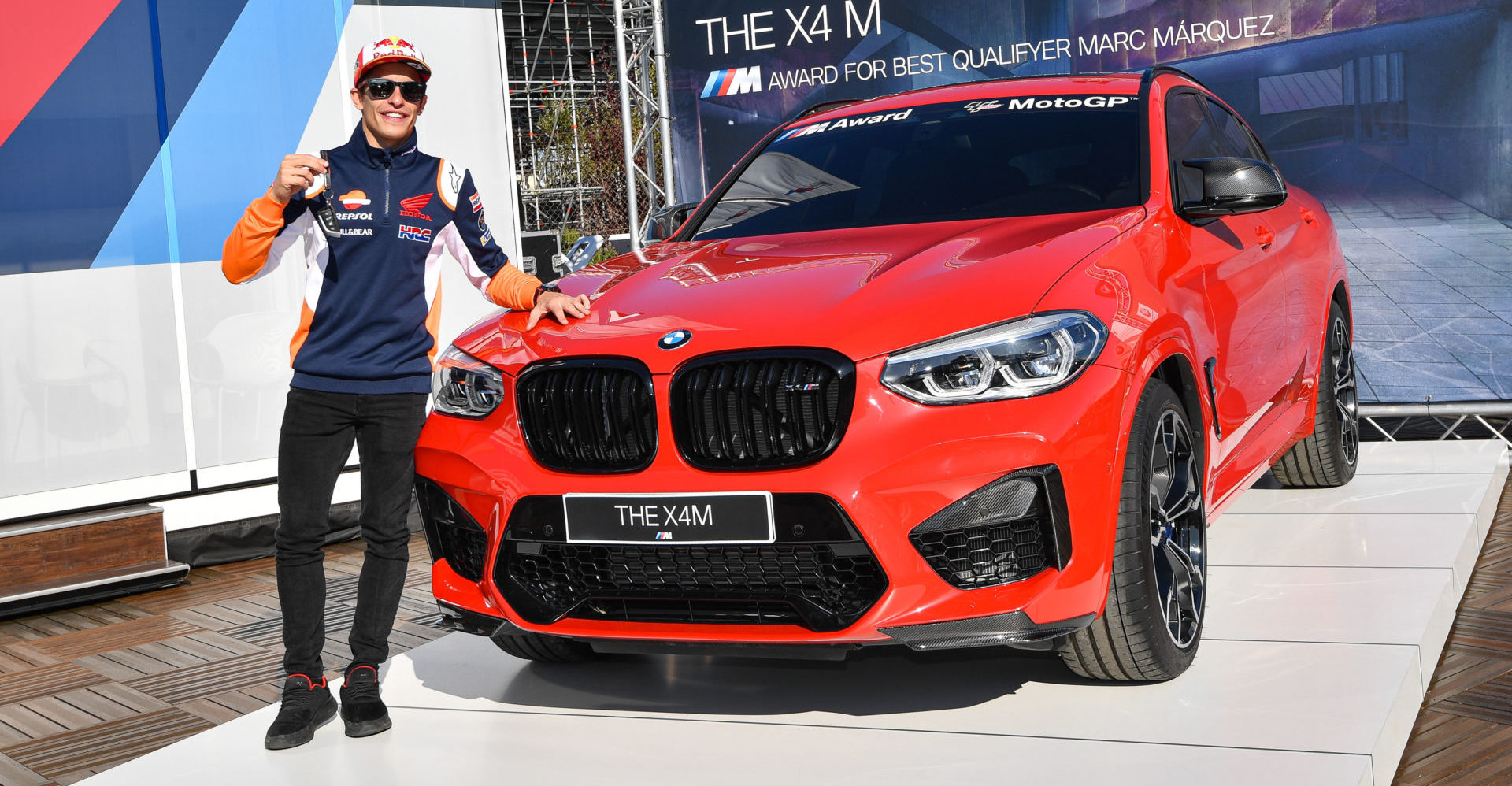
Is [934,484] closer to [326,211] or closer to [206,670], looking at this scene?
[326,211]

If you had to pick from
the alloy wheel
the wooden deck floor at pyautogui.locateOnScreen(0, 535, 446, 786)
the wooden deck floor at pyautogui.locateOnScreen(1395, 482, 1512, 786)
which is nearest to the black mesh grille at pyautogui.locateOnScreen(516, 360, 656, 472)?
the alloy wheel

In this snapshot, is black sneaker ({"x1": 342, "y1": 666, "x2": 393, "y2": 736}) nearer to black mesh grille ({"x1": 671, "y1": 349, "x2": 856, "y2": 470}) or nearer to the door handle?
black mesh grille ({"x1": 671, "y1": 349, "x2": 856, "y2": 470})

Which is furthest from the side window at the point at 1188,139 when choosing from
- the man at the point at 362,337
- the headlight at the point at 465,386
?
the headlight at the point at 465,386

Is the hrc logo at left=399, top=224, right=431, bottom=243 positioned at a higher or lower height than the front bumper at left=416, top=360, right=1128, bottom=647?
higher

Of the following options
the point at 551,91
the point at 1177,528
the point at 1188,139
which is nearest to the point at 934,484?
the point at 1177,528

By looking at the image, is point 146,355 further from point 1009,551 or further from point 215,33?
point 1009,551

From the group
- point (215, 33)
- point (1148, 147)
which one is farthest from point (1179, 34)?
point (215, 33)

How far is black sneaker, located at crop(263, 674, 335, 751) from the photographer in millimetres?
3268

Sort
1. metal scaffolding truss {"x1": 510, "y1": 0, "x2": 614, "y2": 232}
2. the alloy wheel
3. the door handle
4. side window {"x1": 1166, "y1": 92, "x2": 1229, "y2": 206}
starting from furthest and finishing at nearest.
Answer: metal scaffolding truss {"x1": 510, "y1": 0, "x2": 614, "y2": 232} < the door handle < side window {"x1": 1166, "y1": 92, "x2": 1229, "y2": 206} < the alloy wheel

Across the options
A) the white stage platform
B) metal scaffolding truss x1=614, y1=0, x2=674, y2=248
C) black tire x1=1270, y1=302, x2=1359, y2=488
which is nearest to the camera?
the white stage platform

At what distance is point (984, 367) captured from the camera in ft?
9.04

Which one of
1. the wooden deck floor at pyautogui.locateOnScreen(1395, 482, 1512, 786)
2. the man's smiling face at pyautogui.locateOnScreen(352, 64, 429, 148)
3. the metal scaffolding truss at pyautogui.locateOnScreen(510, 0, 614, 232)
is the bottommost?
the wooden deck floor at pyautogui.locateOnScreen(1395, 482, 1512, 786)

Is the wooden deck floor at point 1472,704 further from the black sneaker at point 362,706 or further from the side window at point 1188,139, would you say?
the black sneaker at point 362,706

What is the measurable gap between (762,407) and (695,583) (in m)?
0.42
